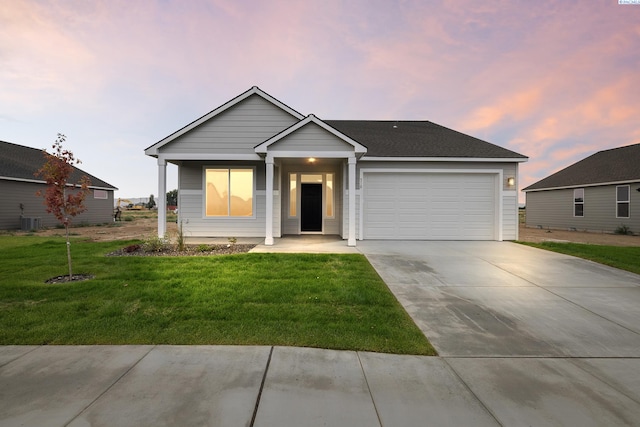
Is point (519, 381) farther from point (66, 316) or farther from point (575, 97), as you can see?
point (575, 97)

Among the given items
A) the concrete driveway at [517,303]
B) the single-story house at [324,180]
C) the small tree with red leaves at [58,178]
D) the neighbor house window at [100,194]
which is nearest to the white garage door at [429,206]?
the single-story house at [324,180]

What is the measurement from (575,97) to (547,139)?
5.97 metres

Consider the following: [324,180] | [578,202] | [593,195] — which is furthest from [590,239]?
[324,180]

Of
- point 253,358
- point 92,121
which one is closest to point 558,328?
point 253,358

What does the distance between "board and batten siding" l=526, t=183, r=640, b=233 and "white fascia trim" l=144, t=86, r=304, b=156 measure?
19012mm

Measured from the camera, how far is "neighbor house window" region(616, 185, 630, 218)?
15.9 metres

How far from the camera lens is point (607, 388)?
7.81 ft

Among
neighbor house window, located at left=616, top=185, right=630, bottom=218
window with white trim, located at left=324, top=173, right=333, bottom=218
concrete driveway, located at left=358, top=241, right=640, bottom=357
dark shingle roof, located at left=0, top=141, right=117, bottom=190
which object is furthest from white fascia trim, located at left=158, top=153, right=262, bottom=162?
neighbor house window, located at left=616, top=185, right=630, bottom=218

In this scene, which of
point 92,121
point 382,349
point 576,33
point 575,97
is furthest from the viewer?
point 92,121

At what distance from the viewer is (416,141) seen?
1248 cm

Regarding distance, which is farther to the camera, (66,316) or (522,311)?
(522,311)

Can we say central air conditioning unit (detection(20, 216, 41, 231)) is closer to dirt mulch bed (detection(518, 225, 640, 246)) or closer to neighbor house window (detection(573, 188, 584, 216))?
dirt mulch bed (detection(518, 225, 640, 246))

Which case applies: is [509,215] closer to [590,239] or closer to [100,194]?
[590,239]

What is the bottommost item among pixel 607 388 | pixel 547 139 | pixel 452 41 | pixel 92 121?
pixel 607 388
